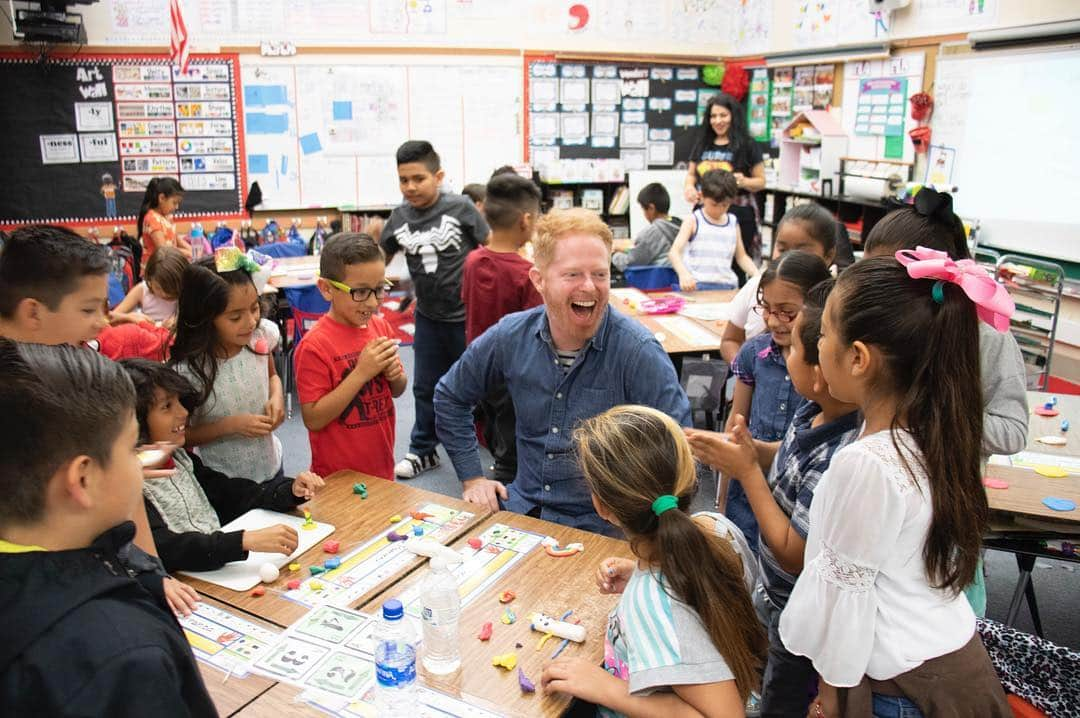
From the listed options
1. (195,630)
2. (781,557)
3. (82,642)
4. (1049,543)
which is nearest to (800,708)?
(781,557)

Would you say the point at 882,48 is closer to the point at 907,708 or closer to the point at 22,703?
the point at 907,708

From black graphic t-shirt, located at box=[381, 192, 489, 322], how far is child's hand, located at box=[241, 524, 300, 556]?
244 centimetres

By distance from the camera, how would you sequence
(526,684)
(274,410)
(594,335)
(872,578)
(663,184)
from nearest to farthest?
1. (872,578)
2. (526,684)
3. (594,335)
4. (274,410)
5. (663,184)

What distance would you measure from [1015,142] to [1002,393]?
4.34 metres

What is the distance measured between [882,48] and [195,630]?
6.82 m

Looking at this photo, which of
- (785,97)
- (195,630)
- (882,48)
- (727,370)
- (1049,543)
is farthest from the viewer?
(785,97)

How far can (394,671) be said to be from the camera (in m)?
1.41

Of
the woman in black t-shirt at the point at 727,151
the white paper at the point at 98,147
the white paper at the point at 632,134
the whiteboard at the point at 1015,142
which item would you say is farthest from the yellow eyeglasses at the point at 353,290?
the white paper at the point at 632,134

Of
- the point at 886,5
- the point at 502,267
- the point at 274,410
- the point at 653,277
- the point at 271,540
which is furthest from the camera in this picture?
the point at 886,5

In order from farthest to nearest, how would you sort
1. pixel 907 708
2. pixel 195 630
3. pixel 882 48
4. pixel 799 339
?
pixel 882 48, pixel 799 339, pixel 195 630, pixel 907 708

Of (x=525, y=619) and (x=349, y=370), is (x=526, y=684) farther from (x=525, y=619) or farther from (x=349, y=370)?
(x=349, y=370)

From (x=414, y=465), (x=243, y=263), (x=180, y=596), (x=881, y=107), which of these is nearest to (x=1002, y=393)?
(x=180, y=596)

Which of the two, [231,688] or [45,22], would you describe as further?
[45,22]

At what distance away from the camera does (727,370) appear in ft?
13.3
